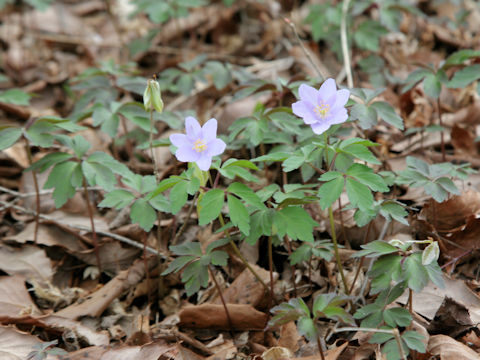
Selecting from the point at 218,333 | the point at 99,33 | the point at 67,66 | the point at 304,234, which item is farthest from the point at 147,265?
the point at 99,33

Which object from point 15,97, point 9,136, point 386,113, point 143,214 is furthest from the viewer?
point 15,97

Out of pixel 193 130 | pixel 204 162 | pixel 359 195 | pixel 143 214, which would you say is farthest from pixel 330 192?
pixel 143 214

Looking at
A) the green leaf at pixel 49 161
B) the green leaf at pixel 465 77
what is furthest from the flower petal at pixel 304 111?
the green leaf at pixel 49 161

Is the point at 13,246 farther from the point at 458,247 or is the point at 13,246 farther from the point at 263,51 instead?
the point at 263,51

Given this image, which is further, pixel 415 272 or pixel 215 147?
pixel 215 147

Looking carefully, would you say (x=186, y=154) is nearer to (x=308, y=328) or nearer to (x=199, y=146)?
(x=199, y=146)

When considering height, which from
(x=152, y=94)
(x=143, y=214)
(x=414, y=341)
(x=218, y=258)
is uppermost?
(x=152, y=94)

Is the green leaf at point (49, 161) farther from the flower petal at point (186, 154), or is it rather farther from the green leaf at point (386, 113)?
the green leaf at point (386, 113)
